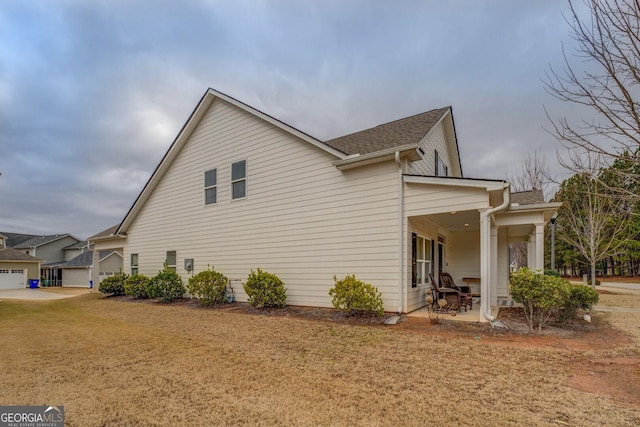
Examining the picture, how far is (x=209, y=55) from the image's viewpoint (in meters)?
13.9

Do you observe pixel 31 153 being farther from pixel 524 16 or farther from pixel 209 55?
pixel 524 16

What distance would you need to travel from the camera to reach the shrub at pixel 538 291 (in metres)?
6.70

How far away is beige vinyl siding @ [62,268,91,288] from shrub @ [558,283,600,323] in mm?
37486

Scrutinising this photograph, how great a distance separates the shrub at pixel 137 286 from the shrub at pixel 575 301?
A: 14.4 meters

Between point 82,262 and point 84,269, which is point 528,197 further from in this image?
point 82,262

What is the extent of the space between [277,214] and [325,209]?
75.4 inches

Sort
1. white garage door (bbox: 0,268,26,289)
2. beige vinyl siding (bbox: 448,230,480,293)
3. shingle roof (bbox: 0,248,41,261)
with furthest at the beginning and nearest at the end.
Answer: white garage door (bbox: 0,268,26,289)
shingle roof (bbox: 0,248,41,261)
beige vinyl siding (bbox: 448,230,480,293)

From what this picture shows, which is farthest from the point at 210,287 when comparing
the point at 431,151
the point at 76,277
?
the point at 76,277

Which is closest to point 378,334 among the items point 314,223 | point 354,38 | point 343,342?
point 343,342

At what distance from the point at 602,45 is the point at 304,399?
18.2ft

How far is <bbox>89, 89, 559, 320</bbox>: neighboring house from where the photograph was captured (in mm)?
8516

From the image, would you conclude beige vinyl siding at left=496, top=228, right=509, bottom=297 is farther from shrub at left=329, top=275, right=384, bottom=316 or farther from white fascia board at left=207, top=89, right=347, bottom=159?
white fascia board at left=207, top=89, right=347, bottom=159

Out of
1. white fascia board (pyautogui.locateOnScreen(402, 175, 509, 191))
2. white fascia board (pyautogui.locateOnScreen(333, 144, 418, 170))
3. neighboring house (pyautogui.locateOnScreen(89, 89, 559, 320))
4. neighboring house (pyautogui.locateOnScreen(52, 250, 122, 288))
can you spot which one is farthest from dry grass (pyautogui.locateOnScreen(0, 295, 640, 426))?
neighboring house (pyautogui.locateOnScreen(52, 250, 122, 288))

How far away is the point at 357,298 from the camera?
8297 mm
